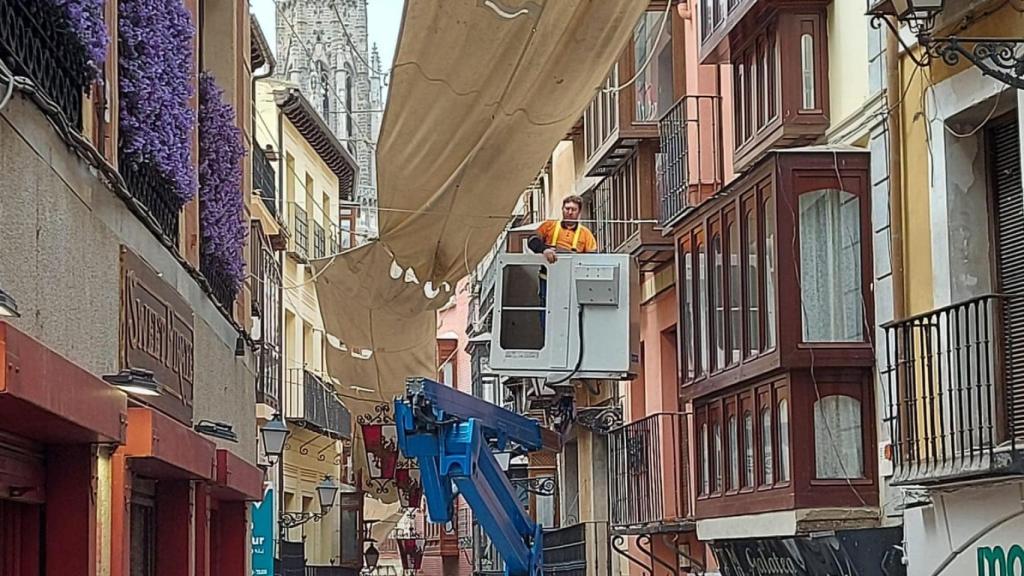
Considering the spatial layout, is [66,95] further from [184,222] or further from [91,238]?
[184,222]

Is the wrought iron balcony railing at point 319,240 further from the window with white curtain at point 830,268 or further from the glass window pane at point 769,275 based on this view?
the window with white curtain at point 830,268

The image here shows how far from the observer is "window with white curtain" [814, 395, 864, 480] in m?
14.8

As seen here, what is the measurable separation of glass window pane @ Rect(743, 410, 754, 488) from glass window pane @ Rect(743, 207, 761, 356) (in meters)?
0.63

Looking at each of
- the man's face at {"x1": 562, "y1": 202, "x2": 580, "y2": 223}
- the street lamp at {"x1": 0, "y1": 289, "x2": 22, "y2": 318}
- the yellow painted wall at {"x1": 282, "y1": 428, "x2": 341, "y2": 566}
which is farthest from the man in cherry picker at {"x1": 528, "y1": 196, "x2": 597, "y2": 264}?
the yellow painted wall at {"x1": 282, "y1": 428, "x2": 341, "y2": 566}

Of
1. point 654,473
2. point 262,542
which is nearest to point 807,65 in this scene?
point 654,473

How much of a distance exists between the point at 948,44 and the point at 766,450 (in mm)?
5846

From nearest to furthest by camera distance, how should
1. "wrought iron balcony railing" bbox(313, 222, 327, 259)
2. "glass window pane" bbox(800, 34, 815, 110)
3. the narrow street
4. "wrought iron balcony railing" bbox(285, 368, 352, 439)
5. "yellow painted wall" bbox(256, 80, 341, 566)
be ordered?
the narrow street, "glass window pane" bbox(800, 34, 815, 110), "wrought iron balcony railing" bbox(285, 368, 352, 439), "yellow painted wall" bbox(256, 80, 341, 566), "wrought iron balcony railing" bbox(313, 222, 327, 259)

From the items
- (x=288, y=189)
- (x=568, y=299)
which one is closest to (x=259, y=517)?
(x=568, y=299)

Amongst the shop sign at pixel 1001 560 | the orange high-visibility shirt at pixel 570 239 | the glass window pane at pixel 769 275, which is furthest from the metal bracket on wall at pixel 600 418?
the shop sign at pixel 1001 560

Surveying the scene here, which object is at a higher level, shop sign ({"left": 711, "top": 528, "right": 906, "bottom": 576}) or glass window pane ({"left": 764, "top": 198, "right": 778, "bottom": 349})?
glass window pane ({"left": 764, "top": 198, "right": 778, "bottom": 349})

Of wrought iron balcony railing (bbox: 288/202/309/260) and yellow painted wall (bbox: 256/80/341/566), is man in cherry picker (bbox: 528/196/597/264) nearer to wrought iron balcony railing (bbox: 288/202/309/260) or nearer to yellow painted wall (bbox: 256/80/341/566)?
yellow painted wall (bbox: 256/80/341/566)

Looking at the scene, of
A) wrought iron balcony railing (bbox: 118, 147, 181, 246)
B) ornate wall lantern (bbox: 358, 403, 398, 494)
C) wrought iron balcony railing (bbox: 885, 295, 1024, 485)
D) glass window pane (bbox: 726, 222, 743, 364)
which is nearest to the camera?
wrought iron balcony railing (bbox: 118, 147, 181, 246)

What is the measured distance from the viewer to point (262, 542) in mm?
20703

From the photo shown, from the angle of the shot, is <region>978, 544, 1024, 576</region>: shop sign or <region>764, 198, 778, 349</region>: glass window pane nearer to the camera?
<region>978, 544, 1024, 576</region>: shop sign
